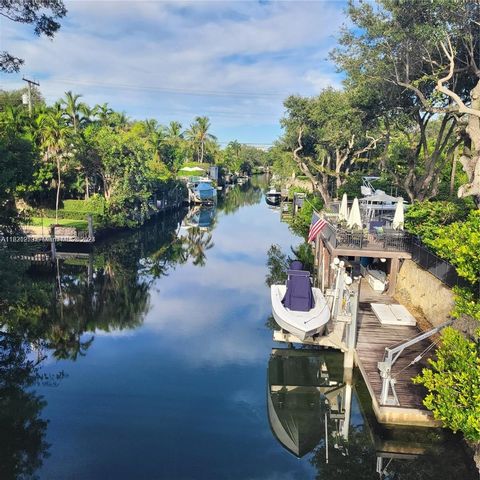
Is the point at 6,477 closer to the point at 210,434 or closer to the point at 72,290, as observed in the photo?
the point at 210,434

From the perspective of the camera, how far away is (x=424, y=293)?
59.8 ft

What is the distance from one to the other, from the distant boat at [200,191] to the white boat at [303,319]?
195ft

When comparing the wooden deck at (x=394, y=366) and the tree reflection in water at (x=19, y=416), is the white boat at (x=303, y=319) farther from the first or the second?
the tree reflection in water at (x=19, y=416)

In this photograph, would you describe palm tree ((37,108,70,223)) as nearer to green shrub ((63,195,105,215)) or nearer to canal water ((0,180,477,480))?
green shrub ((63,195,105,215))

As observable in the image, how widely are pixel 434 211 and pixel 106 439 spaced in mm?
16129

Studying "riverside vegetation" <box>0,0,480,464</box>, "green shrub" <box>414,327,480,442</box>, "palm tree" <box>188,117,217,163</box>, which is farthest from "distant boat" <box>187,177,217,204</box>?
"green shrub" <box>414,327,480,442</box>

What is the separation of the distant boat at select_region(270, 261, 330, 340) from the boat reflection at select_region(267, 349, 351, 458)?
1659mm

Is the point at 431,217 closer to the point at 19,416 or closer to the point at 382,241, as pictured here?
the point at 382,241

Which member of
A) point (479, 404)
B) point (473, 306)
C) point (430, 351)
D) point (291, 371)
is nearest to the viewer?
point (479, 404)

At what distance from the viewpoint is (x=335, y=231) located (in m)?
20.5

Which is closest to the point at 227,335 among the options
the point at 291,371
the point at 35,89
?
the point at 291,371

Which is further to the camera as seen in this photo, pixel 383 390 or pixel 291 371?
pixel 291 371

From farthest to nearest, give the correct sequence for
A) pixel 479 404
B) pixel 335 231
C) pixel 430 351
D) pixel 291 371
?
pixel 335 231 < pixel 291 371 < pixel 430 351 < pixel 479 404

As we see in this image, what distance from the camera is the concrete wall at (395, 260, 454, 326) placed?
53.1ft
